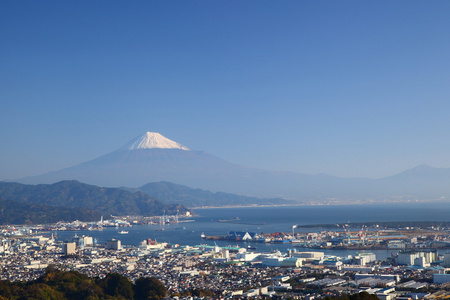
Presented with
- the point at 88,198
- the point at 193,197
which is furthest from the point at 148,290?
the point at 193,197

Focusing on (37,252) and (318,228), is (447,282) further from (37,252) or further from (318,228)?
(318,228)

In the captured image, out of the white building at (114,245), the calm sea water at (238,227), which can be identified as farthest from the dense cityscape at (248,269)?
the calm sea water at (238,227)

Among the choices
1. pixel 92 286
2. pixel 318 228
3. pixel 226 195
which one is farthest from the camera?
pixel 226 195

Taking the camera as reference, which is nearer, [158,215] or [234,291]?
[234,291]

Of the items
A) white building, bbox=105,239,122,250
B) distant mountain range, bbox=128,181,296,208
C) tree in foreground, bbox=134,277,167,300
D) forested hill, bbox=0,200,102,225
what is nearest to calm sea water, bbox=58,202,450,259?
white building, bbox=105,239,122,250

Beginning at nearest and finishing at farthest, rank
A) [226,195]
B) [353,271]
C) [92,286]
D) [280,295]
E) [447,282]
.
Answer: [92,286] < [280,295] < [447,282] < [353,271] < [226,195]

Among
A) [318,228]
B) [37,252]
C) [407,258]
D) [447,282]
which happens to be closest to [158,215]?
[318,228]

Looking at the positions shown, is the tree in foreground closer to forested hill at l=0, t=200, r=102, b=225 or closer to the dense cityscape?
the dense cityscape

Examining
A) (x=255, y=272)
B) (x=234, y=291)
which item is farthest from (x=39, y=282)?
(x=255, y=272)
